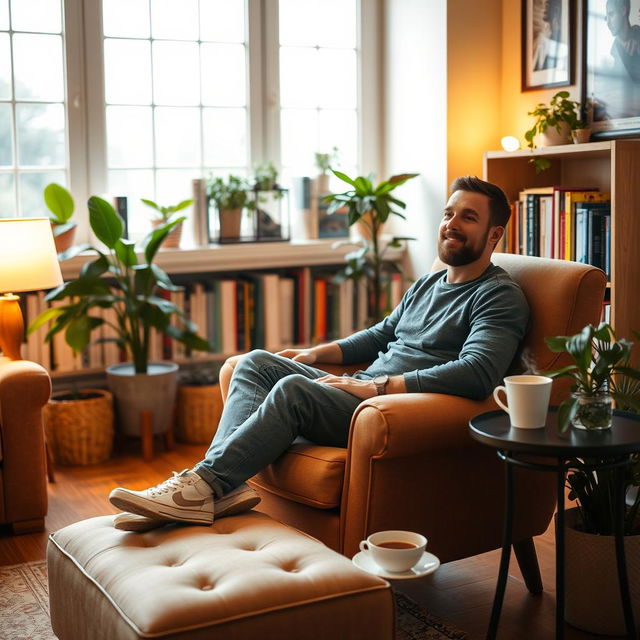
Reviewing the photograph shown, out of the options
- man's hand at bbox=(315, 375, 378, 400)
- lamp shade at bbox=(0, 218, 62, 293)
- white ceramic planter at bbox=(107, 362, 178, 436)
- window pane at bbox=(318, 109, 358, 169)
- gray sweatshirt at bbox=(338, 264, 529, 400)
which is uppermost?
window pane at bbox=(318, 109, 358, 169)

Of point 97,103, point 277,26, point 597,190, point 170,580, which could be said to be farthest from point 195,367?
point 170,580

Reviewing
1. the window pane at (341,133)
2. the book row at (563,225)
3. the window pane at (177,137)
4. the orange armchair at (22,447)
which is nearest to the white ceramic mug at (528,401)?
the book row at (563,225)

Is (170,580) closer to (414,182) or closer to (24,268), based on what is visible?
(24,268)

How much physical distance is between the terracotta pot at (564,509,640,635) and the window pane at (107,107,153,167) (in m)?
2.76

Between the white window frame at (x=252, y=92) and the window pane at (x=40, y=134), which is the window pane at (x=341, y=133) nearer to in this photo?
the white window frame at (x=252, y=92)

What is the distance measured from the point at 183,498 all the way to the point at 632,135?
229 cm

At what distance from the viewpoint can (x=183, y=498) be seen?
2240 mm

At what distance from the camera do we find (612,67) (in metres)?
3.70

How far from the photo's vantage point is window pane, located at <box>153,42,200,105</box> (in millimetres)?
4402

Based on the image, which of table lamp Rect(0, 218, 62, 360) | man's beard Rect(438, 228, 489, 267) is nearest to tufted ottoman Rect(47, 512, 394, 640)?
man's beard Rect(438, 228, 489, 267)

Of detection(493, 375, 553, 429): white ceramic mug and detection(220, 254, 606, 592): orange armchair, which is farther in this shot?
detection(220, 254, 606, 592): orange armchair

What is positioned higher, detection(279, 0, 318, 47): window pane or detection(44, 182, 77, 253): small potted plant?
detection(279, 0, 318, 47): window pane

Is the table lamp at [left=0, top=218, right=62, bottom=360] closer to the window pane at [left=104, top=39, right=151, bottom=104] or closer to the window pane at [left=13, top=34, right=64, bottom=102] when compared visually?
the window pane at [left=13, top=34, right=64, bottom=102]

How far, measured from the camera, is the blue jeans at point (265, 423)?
2389mm
